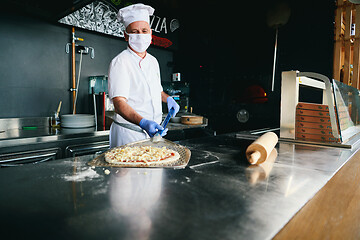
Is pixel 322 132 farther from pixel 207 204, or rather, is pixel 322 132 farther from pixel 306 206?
pixel 207 204

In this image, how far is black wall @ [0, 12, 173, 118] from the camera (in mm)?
2619

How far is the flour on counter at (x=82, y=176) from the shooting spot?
0.87 meters

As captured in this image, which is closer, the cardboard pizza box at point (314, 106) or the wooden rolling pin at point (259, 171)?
the wooden rolling pin at point (259, 171)

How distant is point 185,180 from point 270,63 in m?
3.22

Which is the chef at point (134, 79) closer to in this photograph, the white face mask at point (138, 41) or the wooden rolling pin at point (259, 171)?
the white face mask at point (138, 41)

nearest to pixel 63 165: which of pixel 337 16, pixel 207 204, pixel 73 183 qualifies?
pixel 73 183

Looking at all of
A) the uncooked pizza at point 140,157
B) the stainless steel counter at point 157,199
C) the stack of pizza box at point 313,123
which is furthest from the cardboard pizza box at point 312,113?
the uncooked pizza at point 140,157

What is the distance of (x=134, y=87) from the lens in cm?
198

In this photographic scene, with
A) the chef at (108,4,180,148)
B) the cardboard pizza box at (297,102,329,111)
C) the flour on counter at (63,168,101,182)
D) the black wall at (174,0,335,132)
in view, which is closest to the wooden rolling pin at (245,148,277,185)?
the flour on counter at (63,168,101,182)

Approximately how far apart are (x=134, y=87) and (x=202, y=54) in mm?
2769

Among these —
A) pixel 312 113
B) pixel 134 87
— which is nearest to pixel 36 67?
pixel 134 87

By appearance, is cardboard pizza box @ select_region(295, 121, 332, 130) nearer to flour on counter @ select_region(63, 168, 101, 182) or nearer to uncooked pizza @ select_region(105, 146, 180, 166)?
uncooked pizza @ select_region(105, 146, 180, 166)

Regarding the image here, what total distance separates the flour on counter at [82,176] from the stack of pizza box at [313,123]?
1.45 m

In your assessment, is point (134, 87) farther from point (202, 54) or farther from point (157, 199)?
point (202, 54)
